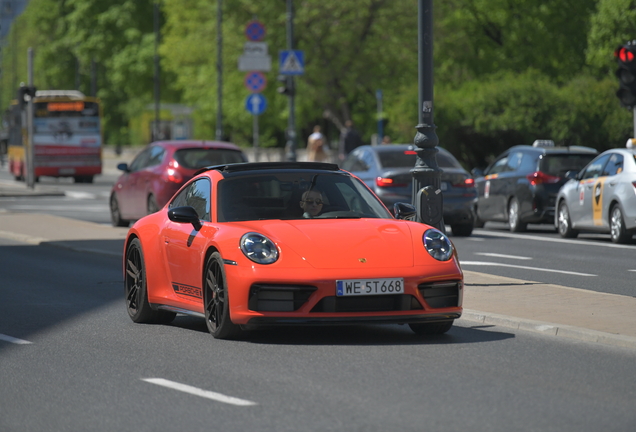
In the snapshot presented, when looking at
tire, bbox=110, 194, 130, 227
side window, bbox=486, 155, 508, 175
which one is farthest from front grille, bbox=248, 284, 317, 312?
side window, bbox=486, 155, 508, 175

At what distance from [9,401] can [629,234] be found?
13.8 meters

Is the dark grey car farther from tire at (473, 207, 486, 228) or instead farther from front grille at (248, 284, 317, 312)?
front grille at (248, 284, 317, 312)

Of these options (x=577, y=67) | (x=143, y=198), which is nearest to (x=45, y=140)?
(x=577, y=67)

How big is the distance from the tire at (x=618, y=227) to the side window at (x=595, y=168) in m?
0.83

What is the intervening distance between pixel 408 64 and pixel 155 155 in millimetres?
32034

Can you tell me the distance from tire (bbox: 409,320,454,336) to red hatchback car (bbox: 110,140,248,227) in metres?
12.7

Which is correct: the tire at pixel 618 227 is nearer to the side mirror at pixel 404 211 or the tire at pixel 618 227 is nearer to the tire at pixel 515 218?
the tire at pixel 515 218

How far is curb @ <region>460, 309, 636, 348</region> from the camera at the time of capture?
9.15 meters

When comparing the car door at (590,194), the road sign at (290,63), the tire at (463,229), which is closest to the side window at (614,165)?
the car door at (590,194)

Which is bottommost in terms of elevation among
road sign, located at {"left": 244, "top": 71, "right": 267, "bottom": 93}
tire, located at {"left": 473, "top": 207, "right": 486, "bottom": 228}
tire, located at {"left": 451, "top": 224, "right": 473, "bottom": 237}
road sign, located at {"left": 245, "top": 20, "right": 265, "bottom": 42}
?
tire, located at {"left": 473, "top": 207, "right": 486, "bottom": 228}

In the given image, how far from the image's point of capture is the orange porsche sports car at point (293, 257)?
358 inches

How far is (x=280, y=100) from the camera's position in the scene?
2290 inches

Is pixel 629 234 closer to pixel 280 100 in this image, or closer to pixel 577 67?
pixel 577 67

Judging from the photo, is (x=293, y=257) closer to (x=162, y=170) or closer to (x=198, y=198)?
(x=198, y=198)
